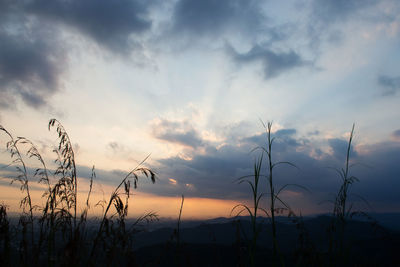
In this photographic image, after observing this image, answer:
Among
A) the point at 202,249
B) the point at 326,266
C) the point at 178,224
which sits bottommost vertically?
the point at 202,249

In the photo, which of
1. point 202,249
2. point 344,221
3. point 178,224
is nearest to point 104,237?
point 178,224

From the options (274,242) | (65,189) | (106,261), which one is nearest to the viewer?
(274,242)

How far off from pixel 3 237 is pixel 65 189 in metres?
0.83

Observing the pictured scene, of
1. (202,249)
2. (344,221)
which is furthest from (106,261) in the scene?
(202,249)

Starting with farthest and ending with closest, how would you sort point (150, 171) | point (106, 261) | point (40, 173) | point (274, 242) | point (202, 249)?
point (202, 249) < point (40, 173) < point (150, 171) < point (106, 261) < point (274, 242)

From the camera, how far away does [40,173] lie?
376cm

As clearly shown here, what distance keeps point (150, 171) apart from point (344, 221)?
2406mm

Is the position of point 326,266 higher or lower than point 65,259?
lower

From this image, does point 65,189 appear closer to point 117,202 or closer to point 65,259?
point 117,202

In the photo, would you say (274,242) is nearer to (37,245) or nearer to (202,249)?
(37,245)

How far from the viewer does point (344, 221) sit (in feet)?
9.51

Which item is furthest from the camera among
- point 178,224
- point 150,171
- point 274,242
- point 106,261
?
point 178,224

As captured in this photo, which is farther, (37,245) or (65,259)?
(37,245)

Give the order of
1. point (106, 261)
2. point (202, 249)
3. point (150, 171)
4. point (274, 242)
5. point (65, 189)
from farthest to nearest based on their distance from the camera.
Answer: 1. point (202, 249)
2. point (65, 189)
3. point (150, 171)
4. point (106, 261)
5. point (274, 242)
